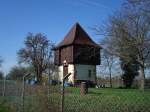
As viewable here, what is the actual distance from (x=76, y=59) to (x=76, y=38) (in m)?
4.32

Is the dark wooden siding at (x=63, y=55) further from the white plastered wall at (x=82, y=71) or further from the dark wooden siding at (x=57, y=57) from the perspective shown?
the white plastered wall at (x=82, y=71)

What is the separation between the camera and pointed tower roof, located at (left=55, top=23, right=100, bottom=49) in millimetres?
60256

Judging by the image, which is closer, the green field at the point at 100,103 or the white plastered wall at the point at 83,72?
the green field at the point at 100,103

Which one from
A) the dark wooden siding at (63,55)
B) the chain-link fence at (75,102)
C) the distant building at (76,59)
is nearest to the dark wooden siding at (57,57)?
the dark wooden siding at (63,55)

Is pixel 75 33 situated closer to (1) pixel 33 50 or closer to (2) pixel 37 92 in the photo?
(1) pixel 33 50

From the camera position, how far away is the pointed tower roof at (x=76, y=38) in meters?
60.3

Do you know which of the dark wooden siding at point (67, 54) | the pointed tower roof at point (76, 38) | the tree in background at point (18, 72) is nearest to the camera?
the tree in background at point (18, 72)

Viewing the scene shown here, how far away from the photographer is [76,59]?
5916 cm

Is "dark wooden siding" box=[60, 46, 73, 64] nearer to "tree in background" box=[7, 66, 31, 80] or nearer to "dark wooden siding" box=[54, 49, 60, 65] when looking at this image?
"dark wooden siding" box=[54, 49, 60, 65]

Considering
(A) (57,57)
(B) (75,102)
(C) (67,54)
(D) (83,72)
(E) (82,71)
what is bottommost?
(B) (75,102)

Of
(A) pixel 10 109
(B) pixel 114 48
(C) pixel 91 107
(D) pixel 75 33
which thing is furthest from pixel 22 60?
(C) pixel 91 107

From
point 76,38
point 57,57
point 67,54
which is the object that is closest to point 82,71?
point 67,54

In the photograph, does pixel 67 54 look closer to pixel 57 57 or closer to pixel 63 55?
pixel 63 55

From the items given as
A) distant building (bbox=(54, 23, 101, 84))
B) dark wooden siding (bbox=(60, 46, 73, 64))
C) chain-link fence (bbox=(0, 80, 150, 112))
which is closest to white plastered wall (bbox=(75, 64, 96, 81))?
distant building (bbox=(54, 23, 101, 84))
